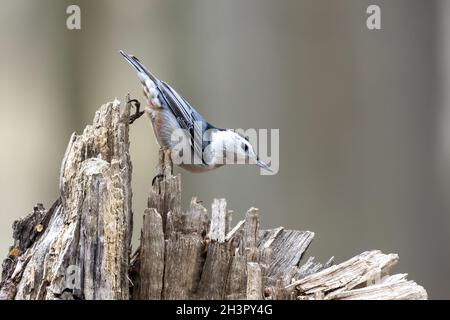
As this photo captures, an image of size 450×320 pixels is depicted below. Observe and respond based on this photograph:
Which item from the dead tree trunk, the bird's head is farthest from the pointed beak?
the dead tree trunk

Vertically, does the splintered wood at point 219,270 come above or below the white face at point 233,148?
below

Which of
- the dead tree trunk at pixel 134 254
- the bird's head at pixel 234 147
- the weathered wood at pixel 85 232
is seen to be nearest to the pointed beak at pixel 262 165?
the bird's head at pixel 234 147

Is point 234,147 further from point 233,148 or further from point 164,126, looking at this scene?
point 164,126

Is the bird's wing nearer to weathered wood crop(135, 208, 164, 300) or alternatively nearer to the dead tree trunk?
the dead tree trunk

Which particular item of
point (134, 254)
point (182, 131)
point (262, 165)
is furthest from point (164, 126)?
point (134, 254)

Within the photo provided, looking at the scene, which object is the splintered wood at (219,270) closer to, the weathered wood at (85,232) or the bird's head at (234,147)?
the weathered wood at (85,232)

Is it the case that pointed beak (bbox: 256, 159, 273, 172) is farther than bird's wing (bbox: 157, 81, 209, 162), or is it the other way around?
pointed beak (bbox: 256, 159, 273, 172)
